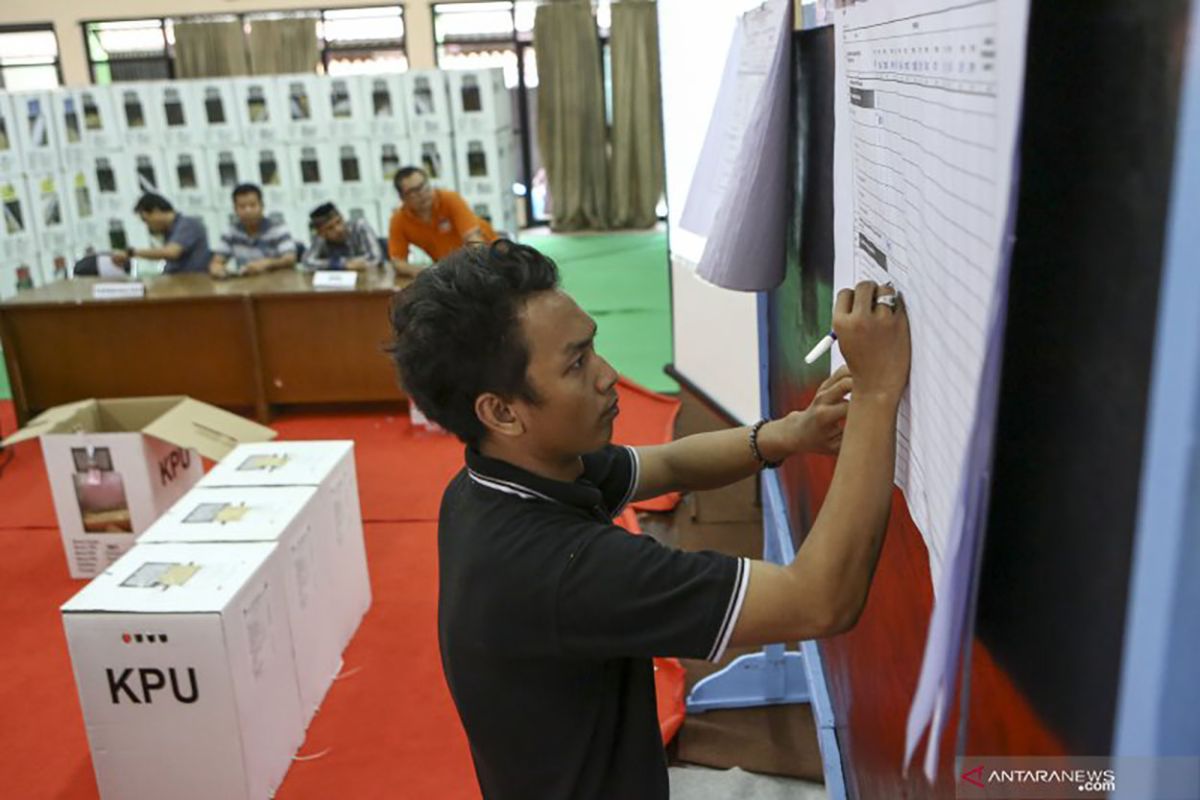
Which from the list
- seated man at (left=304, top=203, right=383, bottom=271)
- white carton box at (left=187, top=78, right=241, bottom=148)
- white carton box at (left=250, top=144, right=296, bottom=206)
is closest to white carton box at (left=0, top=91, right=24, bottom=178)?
white carton box at (left=187, top=78, right=241, bottom=148)

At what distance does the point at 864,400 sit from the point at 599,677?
0.46 m

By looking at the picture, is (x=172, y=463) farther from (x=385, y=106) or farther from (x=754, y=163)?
(x=385, y=106)

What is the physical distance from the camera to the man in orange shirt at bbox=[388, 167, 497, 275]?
4.97m

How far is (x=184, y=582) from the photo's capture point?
2244mm

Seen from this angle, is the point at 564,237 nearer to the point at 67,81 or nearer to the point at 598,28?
the point at 598,28

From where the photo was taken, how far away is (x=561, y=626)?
95cm

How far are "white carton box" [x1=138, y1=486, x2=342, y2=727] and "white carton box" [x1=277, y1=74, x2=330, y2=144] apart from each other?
502 centimetres

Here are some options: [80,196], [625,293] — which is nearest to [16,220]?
[80,196]

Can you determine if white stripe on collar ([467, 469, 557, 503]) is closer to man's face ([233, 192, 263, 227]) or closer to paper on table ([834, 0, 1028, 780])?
paper on table ([834, 0, 1028, 780])

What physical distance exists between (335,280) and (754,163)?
150 inches

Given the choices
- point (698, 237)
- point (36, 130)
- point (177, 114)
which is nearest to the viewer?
point (698, 237)

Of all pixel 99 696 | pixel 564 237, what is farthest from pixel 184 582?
pixel 564 237

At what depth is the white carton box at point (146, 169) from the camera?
24.0 ft

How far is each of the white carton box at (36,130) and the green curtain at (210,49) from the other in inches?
108
